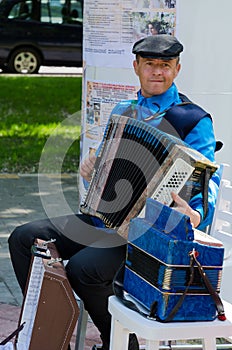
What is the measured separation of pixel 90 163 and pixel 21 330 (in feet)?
2.72

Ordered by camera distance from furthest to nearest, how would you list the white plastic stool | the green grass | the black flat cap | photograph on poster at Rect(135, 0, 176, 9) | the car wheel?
the car wheel < the green grass < photograph on poster at Rect(135, 0, 176, 9) < the black flat cap < the white plastic stool

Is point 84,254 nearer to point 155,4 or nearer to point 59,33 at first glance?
point 155,4

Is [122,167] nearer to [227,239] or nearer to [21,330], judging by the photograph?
[227,239]

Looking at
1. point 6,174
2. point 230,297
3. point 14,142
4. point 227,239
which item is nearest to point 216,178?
point 227,239

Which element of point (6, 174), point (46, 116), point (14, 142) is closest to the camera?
point (6, 174)

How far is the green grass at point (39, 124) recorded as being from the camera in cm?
918

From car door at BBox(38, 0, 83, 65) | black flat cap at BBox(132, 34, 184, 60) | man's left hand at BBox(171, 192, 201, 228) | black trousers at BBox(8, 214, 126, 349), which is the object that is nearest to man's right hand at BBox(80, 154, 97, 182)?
black trousers at BBox(8, 214, 126, 349)

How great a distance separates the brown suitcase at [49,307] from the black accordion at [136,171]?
0.99 ft

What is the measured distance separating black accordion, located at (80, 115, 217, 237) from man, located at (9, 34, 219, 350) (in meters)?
0.16

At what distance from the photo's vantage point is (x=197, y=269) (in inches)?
125

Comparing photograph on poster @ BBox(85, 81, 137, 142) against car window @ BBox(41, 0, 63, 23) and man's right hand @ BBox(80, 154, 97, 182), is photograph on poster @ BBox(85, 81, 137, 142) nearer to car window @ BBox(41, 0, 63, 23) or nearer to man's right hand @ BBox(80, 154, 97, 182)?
man's right hand @ BBox(80, 154, 97, 182)

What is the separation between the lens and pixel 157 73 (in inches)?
152

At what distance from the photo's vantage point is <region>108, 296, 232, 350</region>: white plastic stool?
10.2ft

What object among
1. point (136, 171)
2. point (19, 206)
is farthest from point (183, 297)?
point (19, 206)
